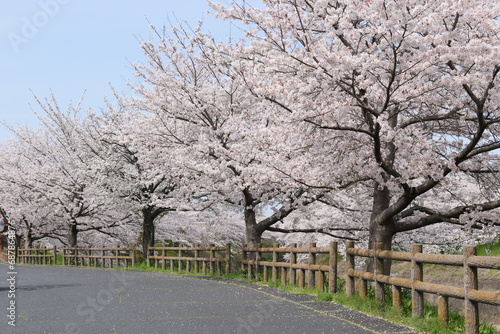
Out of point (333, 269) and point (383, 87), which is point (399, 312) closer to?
point (333, 269)

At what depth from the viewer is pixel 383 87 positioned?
34.0 ft

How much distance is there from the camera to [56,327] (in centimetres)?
820

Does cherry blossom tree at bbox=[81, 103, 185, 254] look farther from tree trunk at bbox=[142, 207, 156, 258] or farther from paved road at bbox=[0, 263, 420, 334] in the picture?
paved road at bbox=[0, 263, 420, 334]

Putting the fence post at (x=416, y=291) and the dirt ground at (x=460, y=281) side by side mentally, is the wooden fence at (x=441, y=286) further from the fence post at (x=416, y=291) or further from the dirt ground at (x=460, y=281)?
the dirt ground at (x=460, y=281)

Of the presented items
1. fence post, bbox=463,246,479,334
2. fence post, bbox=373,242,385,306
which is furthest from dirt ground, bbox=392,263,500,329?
fence post, bbox=463,246,479,334

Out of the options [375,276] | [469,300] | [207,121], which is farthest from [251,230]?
[469,300]

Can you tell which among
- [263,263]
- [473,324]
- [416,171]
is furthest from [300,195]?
[473,324]

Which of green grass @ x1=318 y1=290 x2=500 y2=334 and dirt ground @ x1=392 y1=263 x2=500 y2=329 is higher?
green grass @ x1=318 y1=290 x2=500 y2=334

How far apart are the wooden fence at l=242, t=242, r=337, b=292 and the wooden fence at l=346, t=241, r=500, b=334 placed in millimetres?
1091

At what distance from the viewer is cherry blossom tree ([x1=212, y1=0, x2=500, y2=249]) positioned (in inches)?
359

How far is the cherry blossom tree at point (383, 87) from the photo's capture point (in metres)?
9.12

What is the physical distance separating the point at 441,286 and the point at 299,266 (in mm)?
6066

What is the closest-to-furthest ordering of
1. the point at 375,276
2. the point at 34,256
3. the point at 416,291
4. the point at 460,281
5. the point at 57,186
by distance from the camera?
the point at 416,291 → the point at 375,276 → the point at 460,281 → the point at 57,186 → the point at 34,256

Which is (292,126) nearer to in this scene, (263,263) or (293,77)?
(293,77)
